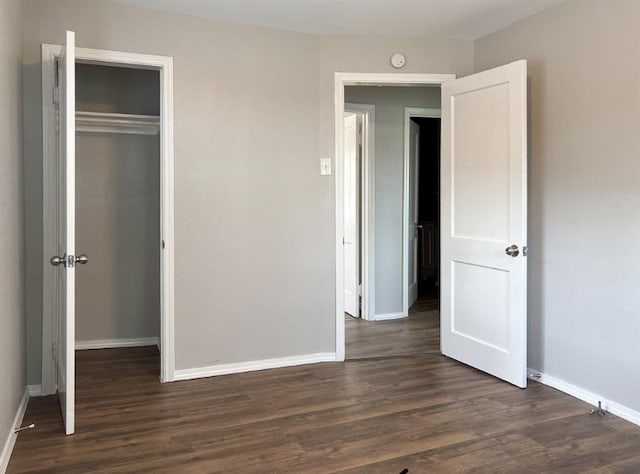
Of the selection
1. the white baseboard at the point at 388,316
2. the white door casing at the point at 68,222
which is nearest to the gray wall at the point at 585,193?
the white baseboard at the point at 388,316

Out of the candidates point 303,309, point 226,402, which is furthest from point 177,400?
point 303,309

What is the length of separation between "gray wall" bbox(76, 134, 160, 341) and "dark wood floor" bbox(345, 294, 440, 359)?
1.72m

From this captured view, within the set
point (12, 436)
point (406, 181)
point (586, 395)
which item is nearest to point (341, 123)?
point (406, 181)

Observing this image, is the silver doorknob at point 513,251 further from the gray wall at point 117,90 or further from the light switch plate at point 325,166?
the gray wall at point 117,90

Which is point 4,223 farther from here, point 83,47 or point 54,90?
point 83,47

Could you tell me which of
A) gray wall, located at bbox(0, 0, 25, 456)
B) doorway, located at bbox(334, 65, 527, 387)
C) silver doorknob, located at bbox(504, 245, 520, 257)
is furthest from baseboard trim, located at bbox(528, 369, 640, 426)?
gray wall, located at bbox(0, 0, 25, 456)

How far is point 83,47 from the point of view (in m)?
3.23

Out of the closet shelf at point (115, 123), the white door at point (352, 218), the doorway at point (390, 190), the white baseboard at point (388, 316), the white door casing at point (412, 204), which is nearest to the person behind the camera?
the closet shelf at point (115, 123)

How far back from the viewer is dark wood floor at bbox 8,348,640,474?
240 centimetres

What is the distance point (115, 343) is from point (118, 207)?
1119mm

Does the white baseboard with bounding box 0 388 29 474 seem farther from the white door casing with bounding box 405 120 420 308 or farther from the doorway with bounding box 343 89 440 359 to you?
the white door casing with bounding box 405 120 420 308

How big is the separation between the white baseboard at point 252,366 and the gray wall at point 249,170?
0.04 m

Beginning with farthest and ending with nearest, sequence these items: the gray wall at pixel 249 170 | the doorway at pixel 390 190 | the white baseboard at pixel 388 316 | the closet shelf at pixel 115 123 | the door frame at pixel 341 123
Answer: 1. the white baseboard at pixel 388 316
2. the doorway at pixel 390 190
3. the closet shelf at pixel 115 123
4. the door frame at pixel 341 123
5. the gray wall at pixel 249 170

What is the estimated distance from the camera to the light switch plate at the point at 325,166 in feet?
12.7
